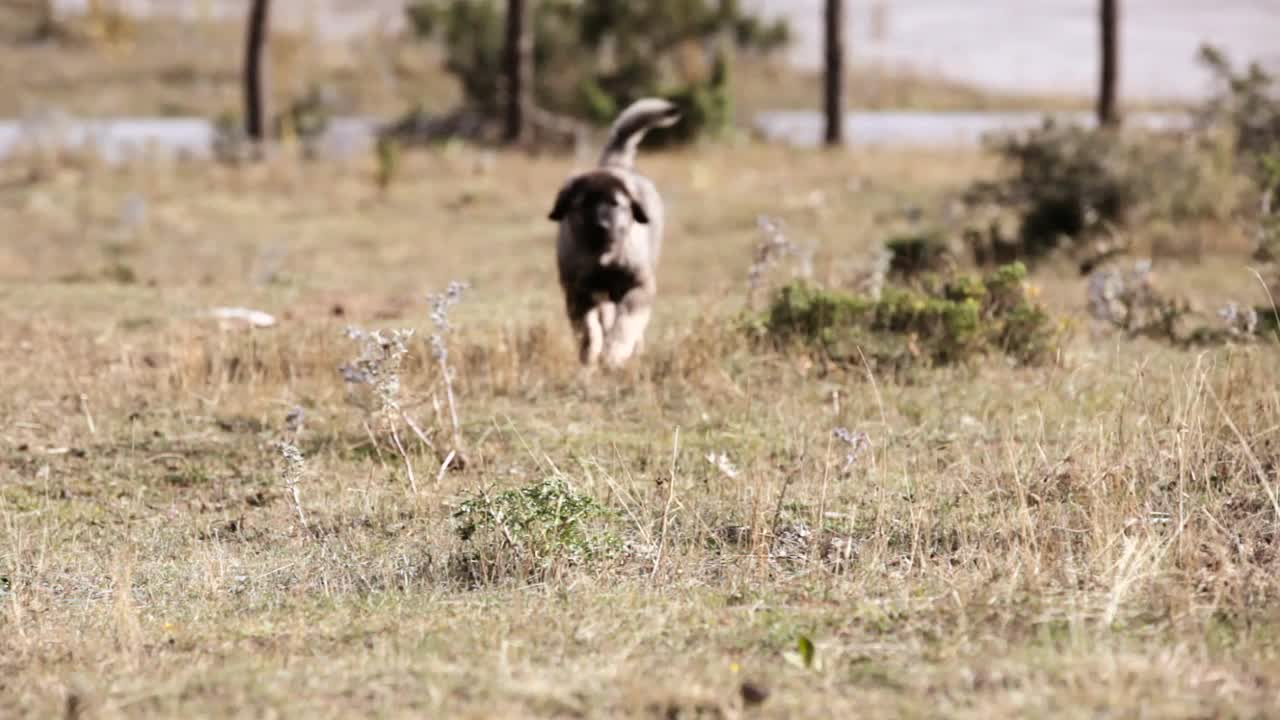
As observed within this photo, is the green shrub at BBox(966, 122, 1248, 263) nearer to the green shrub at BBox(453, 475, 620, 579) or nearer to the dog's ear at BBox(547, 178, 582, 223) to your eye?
the dog's ear at BBox(547, 178, 582, 223)

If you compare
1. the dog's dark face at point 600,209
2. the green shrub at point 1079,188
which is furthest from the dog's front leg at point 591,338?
the green shrub at point 1079,188

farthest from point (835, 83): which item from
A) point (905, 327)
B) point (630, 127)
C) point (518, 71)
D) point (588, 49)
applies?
point (905, 327)

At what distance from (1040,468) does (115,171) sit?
735 inches

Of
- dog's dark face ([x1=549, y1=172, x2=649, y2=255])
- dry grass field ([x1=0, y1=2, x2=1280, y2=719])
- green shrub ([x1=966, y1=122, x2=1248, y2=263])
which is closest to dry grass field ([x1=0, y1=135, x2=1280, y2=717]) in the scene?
dry grass field ([x1=0, y1=2, x2=1280, y2=719])

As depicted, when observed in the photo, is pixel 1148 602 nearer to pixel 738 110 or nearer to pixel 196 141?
pixel 196 141

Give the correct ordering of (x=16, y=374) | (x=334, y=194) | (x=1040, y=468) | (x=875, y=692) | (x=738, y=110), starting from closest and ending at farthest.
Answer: (x=875, y=692)
(x=1040, y=468)
(x=16, y=374)
(x=334, y=194)
(x=738, y=110)

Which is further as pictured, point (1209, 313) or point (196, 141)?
point (196, 141)

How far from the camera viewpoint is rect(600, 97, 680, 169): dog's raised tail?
10.1 meters

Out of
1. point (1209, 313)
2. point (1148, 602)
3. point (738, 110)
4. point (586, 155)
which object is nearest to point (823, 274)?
point (1209, 313)

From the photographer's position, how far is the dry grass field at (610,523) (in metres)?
4.27

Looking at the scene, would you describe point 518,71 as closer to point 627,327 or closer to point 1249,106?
point 1249,106

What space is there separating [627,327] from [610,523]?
3274 millimetres

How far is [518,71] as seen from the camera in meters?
26.7

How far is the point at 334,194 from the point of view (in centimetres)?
2127
